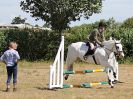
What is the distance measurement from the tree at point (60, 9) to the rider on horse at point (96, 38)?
18595 mm

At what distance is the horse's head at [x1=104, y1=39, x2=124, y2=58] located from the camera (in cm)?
1689

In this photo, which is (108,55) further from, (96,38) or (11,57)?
(11,57)

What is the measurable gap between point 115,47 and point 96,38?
0.76m

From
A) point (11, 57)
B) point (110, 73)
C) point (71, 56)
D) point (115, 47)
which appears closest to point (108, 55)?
point (115, 47)

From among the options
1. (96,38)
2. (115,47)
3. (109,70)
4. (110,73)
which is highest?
(96,38)

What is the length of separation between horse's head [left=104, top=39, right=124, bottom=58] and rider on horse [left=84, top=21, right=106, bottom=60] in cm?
27

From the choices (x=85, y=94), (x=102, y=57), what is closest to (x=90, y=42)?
(x=102, y=57)

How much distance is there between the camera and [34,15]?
37.5 metres

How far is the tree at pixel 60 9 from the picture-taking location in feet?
119

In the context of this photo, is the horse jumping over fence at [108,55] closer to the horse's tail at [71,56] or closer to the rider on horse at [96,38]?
the rider on horse at [96,38]

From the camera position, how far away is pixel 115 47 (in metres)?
17.0

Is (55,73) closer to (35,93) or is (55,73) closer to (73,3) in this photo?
(35,93)

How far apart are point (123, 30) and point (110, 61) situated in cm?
1857

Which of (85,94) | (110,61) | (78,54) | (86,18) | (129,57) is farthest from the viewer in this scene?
(86,18)
